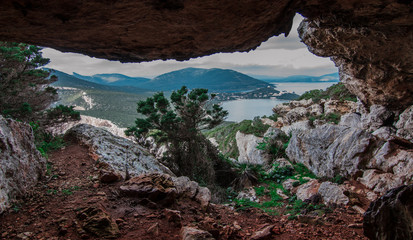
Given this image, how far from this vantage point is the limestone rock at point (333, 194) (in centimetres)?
677

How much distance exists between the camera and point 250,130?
71.8 feet

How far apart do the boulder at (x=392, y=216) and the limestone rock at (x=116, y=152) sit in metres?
6.99

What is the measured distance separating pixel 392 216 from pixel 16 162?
8.08 metres

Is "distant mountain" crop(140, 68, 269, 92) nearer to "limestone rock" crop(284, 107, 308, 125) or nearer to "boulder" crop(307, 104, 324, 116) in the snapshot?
"limestone rock" crop(284, 107, 308, 125)

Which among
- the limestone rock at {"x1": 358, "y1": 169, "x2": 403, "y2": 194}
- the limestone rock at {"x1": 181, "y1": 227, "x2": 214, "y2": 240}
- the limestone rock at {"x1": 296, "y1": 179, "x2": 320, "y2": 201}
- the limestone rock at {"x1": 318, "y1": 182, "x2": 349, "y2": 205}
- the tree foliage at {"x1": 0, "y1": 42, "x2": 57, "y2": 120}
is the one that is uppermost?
the tree foliage at {"x1": 0, "y1": 42, "x2": 57, "y2": 120}

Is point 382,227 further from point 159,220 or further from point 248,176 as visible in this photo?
point 248,176

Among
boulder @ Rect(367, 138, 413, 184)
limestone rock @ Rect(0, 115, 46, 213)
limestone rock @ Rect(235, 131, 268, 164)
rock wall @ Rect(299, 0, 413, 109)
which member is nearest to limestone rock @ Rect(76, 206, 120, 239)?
limestone rock @ Rect(0, 115, 46, 213)

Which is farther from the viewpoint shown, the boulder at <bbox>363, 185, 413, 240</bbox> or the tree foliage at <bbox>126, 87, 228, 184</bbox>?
the tree foliage at <bbox>126, 87, 228, 184</bbox>

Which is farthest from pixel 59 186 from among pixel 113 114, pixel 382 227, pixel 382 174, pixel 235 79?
pixel 235 79

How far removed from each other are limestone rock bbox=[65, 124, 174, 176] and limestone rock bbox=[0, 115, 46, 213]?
2182 mm

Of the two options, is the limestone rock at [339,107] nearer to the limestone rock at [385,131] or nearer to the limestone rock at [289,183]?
the limestone rock at [385,131]

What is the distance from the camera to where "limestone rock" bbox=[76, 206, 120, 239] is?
3752 mm

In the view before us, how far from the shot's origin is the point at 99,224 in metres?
3.86

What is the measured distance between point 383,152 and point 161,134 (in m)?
10.4
